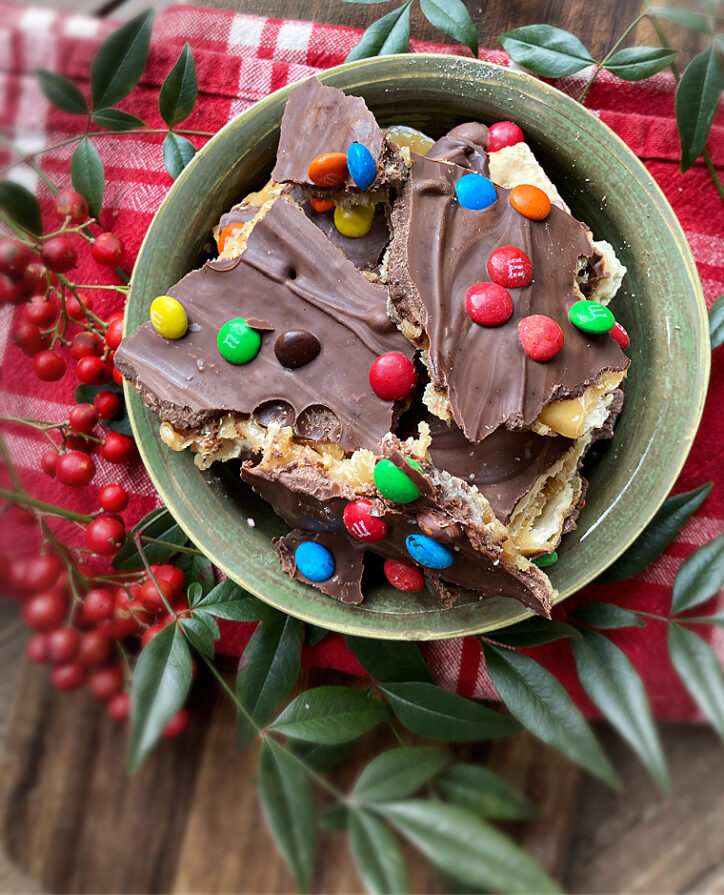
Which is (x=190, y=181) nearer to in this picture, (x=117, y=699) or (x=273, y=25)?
(x=273, y=25)

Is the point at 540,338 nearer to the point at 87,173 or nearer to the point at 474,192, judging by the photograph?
the point at 474,192

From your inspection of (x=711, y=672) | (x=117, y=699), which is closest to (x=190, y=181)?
(x=117, y=699)

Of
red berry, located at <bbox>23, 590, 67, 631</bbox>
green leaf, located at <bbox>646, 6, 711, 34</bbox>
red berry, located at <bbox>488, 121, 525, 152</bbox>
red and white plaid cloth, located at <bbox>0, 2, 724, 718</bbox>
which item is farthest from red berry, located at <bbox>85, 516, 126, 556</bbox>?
green leaf, located at <bbox>646, 6, 711, 34</bbox>

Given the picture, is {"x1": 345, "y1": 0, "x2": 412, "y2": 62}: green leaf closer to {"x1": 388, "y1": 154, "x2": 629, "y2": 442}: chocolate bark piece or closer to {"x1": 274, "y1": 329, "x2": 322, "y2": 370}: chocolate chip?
{"x1": 388, "y1": 154, "x2": 629, "y2": 442}: chocolate bark piece

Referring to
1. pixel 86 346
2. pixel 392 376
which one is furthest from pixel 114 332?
pixel 392 376

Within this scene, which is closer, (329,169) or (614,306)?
(329,169)
